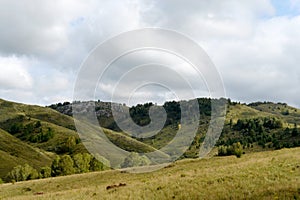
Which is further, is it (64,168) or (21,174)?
(21,174)

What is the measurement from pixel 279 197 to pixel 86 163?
360 ft

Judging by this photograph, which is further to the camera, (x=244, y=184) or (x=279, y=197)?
(x=244, y=184)

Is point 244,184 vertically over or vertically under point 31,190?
over

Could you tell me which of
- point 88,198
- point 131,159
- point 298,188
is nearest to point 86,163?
point 131,159

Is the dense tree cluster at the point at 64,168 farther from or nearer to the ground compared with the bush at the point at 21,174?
farther from the ground

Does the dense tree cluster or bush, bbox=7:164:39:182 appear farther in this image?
bush, bbox=7:164:39:182

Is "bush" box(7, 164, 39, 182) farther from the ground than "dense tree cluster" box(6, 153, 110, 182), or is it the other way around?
"dense tree cluster" box(6, 153, 110, 182)

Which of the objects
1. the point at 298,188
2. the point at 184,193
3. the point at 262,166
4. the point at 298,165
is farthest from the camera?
the point at 262,166

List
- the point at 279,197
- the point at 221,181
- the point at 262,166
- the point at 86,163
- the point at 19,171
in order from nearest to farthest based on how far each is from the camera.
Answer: the point at 279,197, the point at 221,181, the point at 262,166, the point at 86,163, the point at 19,171

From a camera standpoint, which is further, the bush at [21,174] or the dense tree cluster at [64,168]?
the bush at [21,174]

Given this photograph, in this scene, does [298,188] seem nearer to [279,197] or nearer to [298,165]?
[279,197]

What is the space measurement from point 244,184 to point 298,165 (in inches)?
302

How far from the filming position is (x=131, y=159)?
15025cm

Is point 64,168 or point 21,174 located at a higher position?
point 64,168
